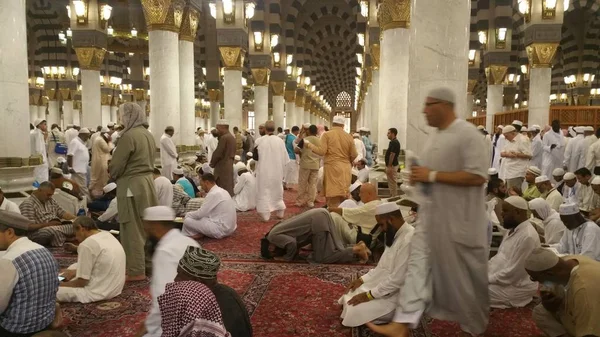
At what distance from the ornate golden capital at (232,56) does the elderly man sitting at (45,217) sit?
714cm

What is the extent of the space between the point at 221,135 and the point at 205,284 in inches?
192

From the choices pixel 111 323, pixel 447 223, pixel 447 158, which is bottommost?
pixel 111 323

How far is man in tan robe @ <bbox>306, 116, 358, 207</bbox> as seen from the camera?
19.4 feet

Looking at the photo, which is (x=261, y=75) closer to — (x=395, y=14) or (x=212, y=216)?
(x=395, y=14)

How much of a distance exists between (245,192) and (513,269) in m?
4.53

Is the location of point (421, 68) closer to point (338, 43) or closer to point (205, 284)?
point (205, 284)

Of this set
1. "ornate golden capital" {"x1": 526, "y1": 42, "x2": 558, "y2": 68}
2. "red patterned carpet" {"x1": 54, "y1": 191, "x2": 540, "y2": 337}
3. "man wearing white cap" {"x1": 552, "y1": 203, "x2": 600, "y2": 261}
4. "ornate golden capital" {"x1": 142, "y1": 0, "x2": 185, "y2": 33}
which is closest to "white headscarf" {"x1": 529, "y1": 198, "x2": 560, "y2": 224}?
"man wearing white cap" {"x1": 552, "y1": 203, "x2": 600, "y2": 261}

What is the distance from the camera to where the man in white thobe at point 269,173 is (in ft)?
21.7

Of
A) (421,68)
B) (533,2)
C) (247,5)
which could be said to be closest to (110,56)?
(247,5)

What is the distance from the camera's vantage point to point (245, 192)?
24.3ft

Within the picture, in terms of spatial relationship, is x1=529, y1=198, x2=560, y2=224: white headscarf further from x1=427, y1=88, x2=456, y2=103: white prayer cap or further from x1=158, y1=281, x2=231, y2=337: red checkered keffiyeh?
x1=158, y1=281, x2=231, y2=337: red checkered keffiyeh

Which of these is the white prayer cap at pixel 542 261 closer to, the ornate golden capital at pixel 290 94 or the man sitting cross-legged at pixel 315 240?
the man sitting cross-legged at pixel 315 240

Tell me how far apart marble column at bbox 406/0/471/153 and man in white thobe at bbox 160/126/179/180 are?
194 inches

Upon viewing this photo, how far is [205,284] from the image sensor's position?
1.92m
